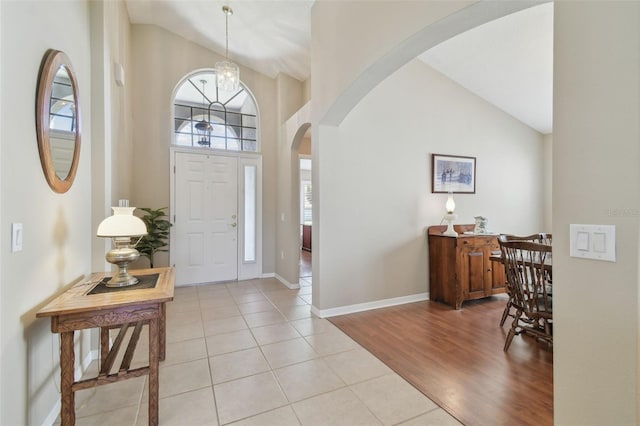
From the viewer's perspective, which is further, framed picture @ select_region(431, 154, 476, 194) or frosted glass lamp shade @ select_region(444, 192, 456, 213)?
framed picture @ select_region(431, 154, 476, 194)

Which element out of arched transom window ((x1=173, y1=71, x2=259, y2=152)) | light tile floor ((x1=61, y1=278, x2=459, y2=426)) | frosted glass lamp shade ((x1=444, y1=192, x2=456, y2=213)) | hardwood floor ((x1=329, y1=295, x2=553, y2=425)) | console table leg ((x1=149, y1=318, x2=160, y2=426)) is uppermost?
arched transom window ((x1=173, y1=71, x2=259, y2=152))

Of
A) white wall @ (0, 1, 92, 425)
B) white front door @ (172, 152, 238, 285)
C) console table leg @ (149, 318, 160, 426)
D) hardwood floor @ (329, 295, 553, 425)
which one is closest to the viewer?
white wall @ (0, 1, 92, 425)

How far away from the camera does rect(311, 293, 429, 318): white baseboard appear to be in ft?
10.7

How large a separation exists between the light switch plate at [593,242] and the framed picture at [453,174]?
2973 mm

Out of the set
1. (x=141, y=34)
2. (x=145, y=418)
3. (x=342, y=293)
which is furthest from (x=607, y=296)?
(x=141, y=34)

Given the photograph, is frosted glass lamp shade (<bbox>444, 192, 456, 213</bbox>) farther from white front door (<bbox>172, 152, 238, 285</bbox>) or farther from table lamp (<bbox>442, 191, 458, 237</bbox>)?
white front door (<bbox>172, 152, 238, 285</bbox>)

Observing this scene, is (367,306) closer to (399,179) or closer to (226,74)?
(399,179)

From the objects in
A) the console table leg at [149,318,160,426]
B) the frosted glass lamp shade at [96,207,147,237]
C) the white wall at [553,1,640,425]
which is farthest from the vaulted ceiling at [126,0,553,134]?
the console table leg at [149,318,160,426]

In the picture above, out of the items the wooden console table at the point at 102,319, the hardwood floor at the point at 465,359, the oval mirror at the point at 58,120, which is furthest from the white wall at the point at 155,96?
the hardwood floor at the point at 465,359

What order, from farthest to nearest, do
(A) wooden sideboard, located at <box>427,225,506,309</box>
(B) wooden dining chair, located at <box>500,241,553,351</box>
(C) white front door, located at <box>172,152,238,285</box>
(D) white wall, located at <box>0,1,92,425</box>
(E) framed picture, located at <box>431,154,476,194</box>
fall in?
(C) white front door, located at <box>172,152,238,285</box> → (E) framed picture, located at <box>431,154,476,194</box> → (A) wooden sideboard, located at <box>427,225,506,309</box> → (B) wooden dining chair, located at <box>500,241,553,351</box> → (D) white wall, located at <box>0,1,92,425</box>

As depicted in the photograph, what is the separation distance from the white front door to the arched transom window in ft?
1.10

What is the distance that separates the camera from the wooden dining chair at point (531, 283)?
2215 mm

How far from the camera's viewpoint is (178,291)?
4.30 m

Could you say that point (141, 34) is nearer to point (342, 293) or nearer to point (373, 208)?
point (373, 208)
